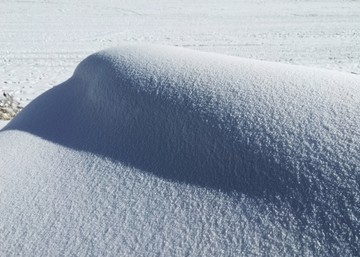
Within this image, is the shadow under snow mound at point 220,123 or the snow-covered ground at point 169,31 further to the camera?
the snow-covered ground at point 169,31

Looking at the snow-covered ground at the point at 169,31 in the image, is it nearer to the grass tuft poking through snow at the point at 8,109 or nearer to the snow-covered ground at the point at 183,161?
the grass tuft poking through snow at the point at 8,109

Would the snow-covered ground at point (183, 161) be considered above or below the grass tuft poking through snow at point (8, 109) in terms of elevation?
above

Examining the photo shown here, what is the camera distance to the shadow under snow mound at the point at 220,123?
1.41 metres

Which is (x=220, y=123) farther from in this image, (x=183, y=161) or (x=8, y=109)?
(x=8, y=109)

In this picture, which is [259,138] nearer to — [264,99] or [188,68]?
[264,99]

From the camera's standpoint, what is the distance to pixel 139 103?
200 centimetres

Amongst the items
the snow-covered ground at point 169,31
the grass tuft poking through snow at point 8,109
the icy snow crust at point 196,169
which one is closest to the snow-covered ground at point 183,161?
the icy snow crust at point 196,169

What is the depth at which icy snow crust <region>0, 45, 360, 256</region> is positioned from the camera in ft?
4.26

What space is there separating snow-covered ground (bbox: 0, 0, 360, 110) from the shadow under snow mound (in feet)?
10.4

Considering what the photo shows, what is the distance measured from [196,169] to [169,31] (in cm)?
789

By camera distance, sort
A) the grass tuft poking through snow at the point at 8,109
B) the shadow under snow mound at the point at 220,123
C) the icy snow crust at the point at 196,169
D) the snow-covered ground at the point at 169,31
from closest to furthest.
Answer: the icy snow crust at the point at 196,169 → the shadow under snow mound at the point at 220,123 → the grass tuft poking through snow at the point at 8,109 → the snow-covered ground at the point at 169,31

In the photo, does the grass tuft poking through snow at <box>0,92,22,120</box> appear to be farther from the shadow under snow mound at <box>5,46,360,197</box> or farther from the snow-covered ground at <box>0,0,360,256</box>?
the shadow under snow mound at <box>5,46,360,197</box>

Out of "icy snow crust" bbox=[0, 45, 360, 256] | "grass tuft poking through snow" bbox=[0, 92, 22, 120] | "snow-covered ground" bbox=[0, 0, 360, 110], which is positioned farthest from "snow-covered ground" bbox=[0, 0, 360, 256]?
"snow-covered ground" bbox=[0, 0, 360, 110]

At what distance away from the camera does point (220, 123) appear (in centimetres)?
168
